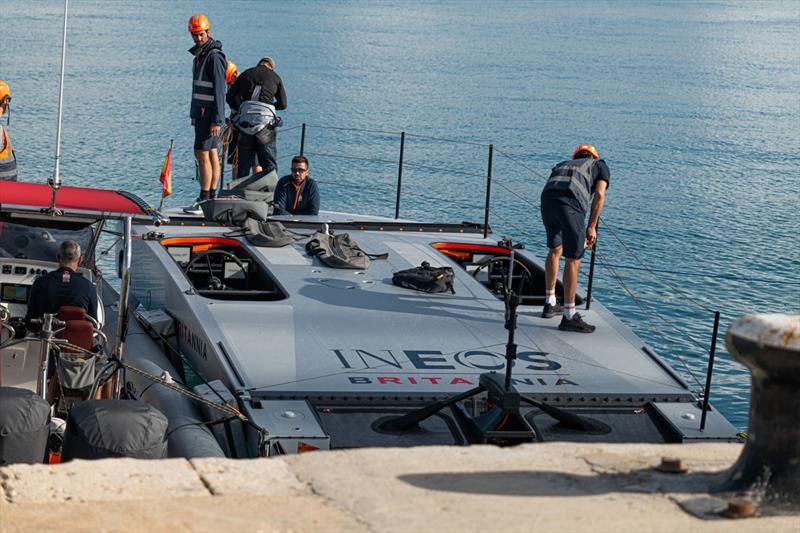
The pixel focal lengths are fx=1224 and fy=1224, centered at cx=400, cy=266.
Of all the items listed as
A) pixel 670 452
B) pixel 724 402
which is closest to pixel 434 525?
pixel 670 452

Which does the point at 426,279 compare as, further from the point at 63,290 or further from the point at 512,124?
the point at 512,124

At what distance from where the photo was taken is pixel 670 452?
18.2 feet

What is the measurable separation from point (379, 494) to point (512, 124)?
3062 centimetres

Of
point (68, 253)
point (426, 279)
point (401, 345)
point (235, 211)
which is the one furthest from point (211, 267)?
point (68, 253)

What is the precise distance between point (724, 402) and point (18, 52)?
110ft

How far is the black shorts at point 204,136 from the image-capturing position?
589 inches

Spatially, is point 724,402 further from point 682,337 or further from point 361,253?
point 361,253

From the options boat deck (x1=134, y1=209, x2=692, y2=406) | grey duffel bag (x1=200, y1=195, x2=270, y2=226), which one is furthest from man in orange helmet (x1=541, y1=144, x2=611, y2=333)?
grey duffel bag (x1=200, y1=195, x2=270, y2=226)

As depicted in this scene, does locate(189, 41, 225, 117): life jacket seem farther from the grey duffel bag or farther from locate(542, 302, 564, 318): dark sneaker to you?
locate(542, 302, 564, 318): dark sneaker

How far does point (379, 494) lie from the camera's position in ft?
15.9

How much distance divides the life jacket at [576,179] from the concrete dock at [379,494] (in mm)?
5116

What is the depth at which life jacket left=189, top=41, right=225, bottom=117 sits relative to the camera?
48.6 feet

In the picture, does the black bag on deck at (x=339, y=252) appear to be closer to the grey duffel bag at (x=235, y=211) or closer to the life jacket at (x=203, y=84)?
the grey duffel bag at (x=235, y=211)

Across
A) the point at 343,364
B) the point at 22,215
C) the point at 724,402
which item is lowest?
the point at 724,402
